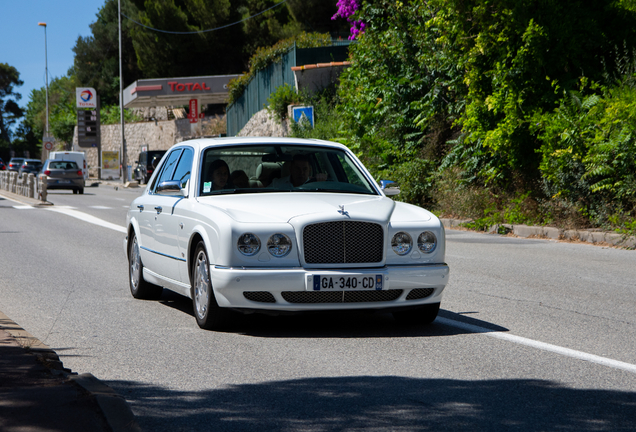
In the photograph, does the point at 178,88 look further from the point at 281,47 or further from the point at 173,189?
the point at 173,189

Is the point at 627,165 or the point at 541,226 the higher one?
the point at 627,165

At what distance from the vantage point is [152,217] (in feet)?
27.5

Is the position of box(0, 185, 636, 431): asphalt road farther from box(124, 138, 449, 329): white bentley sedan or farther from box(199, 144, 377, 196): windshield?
box(199, 144, 377, 196): windshield

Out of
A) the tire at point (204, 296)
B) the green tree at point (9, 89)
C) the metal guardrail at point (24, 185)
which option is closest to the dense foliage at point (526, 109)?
the tire at point (204, 296)

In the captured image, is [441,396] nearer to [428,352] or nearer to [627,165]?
[428,352]

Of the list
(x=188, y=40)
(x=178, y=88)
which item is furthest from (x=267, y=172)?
(x=188, y=40)

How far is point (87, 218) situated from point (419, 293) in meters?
16.7

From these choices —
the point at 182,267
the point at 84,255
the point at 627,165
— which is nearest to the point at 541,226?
the point at 627,165

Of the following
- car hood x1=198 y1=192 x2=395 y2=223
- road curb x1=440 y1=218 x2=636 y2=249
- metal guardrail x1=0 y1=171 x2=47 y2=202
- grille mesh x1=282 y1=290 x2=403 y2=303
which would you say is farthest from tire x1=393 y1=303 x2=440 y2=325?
metal guardrail x1=0 y1=171 x2=47 y2=202

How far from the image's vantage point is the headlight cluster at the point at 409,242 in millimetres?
6664

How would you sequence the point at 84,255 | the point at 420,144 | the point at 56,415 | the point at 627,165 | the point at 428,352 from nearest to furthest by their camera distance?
the point at 56,415
the point at 428,352
the point at 84,255
the point at 627,165
the point at 420,144

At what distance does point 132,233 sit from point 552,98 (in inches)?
413

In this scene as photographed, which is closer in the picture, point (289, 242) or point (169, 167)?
point (289, 242)

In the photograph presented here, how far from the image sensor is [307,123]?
30.0 meters
